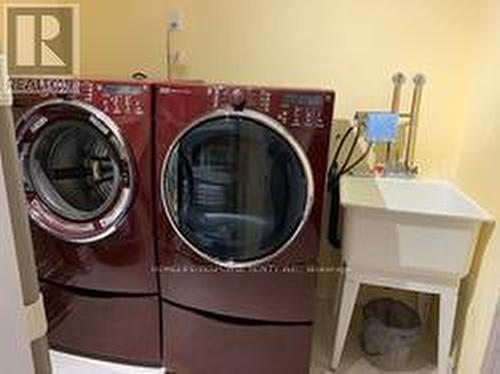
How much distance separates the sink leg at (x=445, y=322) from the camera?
6.07 ft

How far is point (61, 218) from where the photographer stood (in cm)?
180

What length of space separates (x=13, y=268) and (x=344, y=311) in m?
1.49

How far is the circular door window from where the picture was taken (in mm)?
1625

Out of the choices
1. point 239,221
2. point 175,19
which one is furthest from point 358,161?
point 175,19

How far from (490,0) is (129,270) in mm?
1830

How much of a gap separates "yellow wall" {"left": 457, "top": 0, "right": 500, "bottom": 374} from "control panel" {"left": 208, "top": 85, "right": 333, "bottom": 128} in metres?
0.68

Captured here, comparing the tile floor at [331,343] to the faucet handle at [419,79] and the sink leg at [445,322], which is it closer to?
the sink leg at [445,322]

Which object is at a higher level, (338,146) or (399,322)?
(338,146)

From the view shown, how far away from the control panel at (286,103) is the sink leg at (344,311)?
0.69 metres

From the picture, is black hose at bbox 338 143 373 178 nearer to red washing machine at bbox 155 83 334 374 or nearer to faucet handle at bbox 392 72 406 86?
faucet handle at bbox 392 72 406 86

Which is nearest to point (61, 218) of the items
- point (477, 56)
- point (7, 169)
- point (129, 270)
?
point (129, 270)

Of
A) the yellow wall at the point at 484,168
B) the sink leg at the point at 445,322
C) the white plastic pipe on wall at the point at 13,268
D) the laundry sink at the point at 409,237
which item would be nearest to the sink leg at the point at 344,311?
the laundry sink at the point at 409,237

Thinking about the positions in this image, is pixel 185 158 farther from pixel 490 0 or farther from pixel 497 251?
pixel 490 0

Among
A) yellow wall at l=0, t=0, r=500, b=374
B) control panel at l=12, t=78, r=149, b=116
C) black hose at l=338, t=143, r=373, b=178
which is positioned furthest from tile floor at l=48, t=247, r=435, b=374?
control panel at l=12, t=78, r=149, b=116
